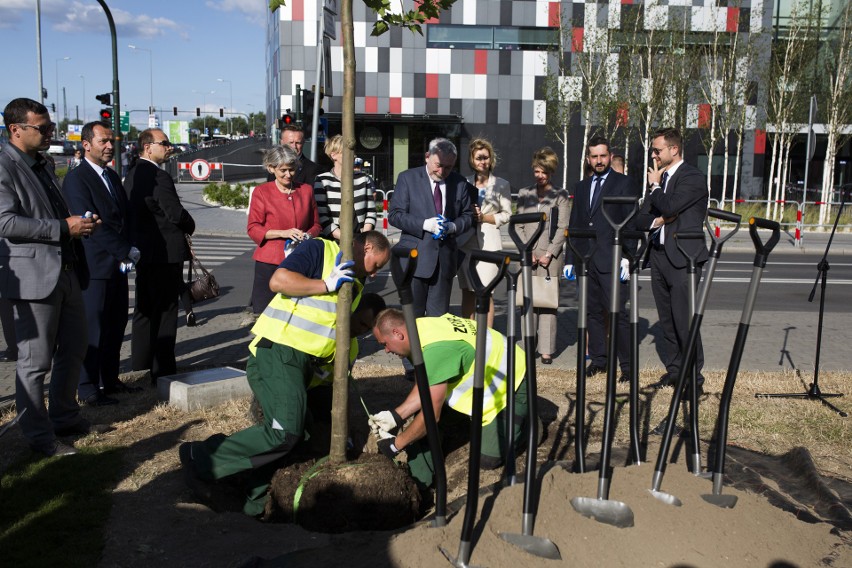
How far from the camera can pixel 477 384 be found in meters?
3.14

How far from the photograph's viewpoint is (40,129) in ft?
15.3

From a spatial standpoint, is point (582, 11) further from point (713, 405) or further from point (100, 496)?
point (100, 496)

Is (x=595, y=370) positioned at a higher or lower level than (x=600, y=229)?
lower

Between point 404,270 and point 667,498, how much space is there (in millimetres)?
1568

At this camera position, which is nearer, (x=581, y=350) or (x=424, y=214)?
(x=581, y=350)

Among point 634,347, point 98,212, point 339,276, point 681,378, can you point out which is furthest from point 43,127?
point 681,378

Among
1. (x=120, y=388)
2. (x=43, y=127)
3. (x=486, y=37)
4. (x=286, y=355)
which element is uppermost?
(x=486, y=37)

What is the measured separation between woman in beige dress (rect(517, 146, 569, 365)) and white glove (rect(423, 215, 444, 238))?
1.08 metres

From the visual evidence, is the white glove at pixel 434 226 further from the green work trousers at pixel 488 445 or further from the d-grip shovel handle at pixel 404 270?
the d-grip shovel handle at pixel 404 270

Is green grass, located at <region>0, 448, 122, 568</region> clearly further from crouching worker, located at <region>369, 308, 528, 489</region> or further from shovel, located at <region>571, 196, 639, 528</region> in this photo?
shovel, located at <region>571, 196, 639, 528</region>

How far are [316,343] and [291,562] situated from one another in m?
1.50

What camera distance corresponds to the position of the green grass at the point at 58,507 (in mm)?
3594

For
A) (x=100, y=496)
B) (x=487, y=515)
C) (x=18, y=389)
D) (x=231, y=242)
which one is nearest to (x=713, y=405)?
(x=487, y=515)

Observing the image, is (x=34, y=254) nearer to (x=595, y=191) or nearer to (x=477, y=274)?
(x=477, y=274)
